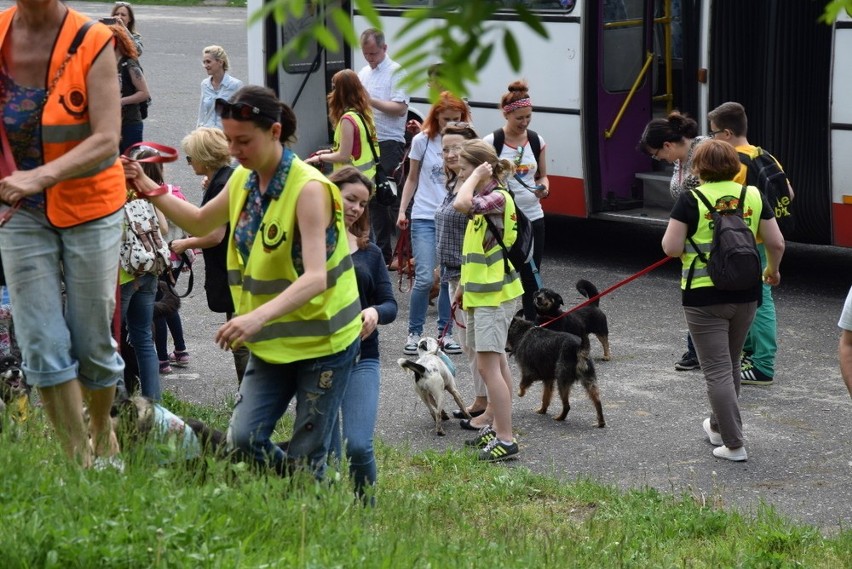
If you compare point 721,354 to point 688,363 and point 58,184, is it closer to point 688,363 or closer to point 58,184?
point 688,363

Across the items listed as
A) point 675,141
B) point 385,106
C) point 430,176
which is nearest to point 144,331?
point 430,176

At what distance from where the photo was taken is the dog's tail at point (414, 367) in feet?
24.6

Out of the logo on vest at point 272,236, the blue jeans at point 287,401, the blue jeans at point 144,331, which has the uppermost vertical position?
the logo on vest at point 272,236

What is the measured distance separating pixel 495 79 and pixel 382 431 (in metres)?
5.14

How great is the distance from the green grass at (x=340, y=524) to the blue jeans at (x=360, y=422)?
13cm

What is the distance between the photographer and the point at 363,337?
5.20 meters

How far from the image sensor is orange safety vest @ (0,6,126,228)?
4605 mm

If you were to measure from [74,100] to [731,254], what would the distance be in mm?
3642

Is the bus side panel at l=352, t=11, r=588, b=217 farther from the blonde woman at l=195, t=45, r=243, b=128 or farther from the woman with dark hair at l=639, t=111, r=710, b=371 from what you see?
the woman with dark hair at l=639, t=111, r=710, b=371

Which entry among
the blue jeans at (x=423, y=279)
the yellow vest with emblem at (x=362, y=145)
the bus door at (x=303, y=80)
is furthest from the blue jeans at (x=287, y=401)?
the bus door at (x=303, y=80)

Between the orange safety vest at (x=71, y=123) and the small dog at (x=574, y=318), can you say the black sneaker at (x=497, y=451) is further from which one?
the orange safety vest at (x=71, y=123)

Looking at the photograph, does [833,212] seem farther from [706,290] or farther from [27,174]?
[27,174]

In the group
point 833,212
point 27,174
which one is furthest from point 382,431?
point 833,212

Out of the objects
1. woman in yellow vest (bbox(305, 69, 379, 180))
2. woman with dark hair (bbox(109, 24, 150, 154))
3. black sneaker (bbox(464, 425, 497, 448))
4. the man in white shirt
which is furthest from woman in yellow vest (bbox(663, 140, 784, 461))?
woman with dark hair (bbox(109, 24, 150, 154))
